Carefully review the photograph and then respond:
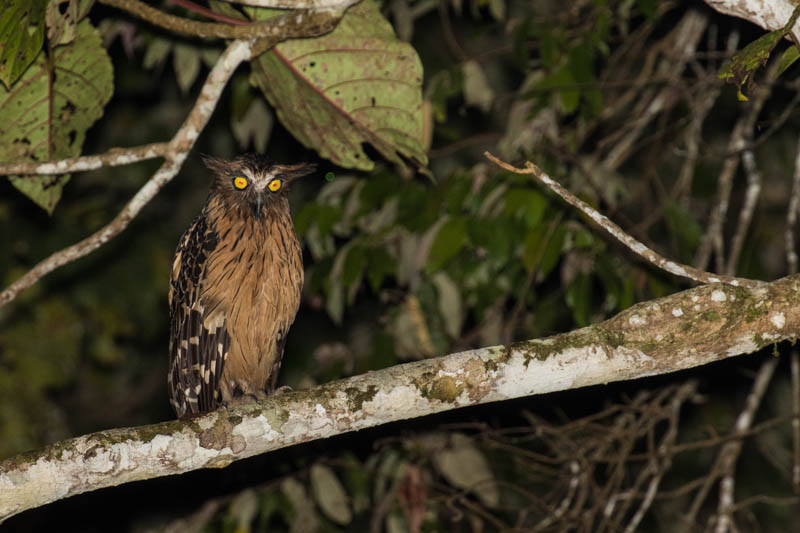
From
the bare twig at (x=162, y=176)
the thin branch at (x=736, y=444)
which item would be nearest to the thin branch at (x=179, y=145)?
the bare twig at (x=162, y=176)

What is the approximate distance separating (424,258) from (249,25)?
127cm

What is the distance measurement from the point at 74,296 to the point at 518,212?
3.47 meters

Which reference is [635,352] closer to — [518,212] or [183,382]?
[518,212]

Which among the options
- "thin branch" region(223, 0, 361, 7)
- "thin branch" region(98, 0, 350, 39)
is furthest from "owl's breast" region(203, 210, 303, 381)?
"thin branch" region(223, 0, 361, 7)

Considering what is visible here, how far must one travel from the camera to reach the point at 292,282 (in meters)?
3.97

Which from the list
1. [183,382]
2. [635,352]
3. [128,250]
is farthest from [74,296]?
[635,352]

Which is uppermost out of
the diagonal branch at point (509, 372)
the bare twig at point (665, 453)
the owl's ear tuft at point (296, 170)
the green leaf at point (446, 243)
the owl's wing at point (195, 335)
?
the owl's ear tuft at point (296, 170)

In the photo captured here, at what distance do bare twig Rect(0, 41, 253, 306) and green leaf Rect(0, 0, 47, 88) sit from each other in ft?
1.67

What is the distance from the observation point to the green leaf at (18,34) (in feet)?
9.29

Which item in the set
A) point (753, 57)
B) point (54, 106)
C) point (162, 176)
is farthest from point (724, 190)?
point (54, 106)

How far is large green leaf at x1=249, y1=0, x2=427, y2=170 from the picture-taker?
12.0 ft

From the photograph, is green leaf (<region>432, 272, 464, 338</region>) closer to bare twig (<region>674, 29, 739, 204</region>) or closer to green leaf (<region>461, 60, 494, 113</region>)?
green leaf (<region>461, 60, 494, 113</region>)

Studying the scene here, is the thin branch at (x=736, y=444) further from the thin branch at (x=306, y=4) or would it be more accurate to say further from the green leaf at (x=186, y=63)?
the green leaf at (x=186, y=63)

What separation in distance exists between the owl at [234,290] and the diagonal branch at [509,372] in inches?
48.2
